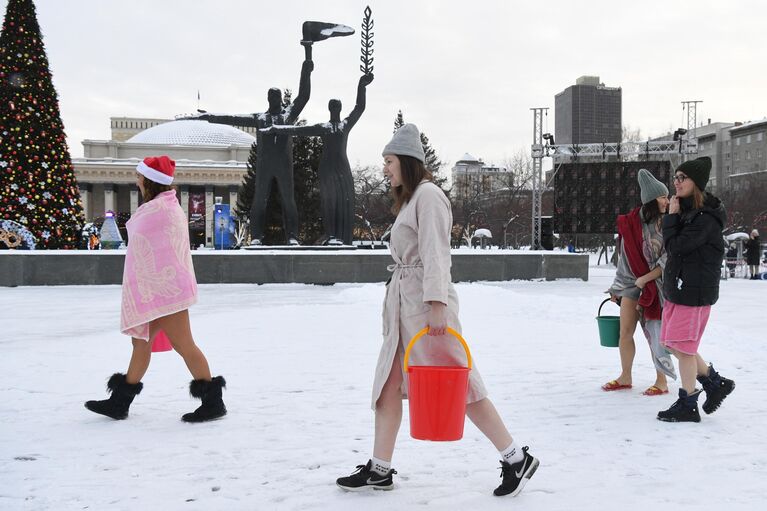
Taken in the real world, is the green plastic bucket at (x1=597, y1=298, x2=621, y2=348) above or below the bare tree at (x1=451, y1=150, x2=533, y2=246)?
below

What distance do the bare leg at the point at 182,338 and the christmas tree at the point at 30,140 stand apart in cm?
1430

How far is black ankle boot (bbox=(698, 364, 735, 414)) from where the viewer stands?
4.20m

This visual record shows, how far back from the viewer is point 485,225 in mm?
53156

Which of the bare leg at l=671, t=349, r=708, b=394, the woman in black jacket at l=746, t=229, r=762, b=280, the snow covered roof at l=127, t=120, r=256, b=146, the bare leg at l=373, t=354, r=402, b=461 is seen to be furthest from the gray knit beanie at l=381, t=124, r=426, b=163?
the snow covered roof at l=127, t=120, r=256, b=146

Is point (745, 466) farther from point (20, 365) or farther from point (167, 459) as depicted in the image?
point (20, 365)

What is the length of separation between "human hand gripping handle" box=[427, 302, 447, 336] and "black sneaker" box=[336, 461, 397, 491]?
2.25 feet

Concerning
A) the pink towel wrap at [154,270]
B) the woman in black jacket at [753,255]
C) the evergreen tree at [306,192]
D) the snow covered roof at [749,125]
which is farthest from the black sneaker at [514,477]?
the snow covered roof at [749,125]

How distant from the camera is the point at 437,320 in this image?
108 inches

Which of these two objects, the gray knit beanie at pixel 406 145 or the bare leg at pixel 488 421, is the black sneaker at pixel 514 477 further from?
the gray knit beanie at pixel 406 145

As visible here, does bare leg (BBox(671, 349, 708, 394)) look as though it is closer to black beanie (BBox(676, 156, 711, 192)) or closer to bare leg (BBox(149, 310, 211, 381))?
black beanie (BBox(676, 156, 711, 192))

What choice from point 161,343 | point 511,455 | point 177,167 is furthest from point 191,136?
point 511,455

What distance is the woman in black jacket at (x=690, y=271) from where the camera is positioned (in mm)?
4027

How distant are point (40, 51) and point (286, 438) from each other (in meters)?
16.4

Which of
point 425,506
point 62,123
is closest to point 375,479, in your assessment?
point 425,506
